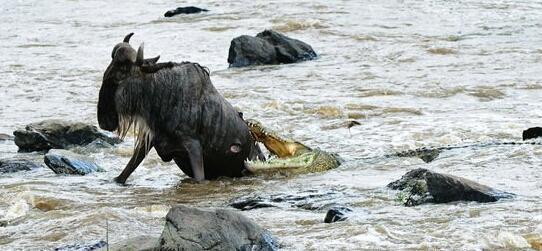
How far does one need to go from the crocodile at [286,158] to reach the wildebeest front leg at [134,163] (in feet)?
3.23

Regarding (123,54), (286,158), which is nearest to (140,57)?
(123,54)

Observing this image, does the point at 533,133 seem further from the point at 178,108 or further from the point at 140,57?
the point at 140,57

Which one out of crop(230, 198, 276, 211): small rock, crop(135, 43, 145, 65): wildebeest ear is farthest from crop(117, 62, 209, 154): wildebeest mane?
crop(230, 198, 276, 211): small rock

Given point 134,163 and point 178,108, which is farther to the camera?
point 134,163

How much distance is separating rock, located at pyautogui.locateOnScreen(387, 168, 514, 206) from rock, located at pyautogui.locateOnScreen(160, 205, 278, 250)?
6.59ft

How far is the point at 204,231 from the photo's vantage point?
6.21 metres

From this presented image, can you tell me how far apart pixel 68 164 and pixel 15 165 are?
0.53 metres

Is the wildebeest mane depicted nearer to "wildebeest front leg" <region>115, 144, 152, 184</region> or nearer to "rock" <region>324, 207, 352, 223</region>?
"wildebeest front leg" <region>115, 144, 152, 184</region>

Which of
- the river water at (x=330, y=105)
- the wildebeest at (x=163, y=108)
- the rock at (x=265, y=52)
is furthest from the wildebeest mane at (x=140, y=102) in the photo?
the rock at (x=265, y=52)

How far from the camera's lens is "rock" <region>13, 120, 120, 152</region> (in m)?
12.1

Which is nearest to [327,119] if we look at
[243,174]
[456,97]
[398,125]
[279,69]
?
[398,125]

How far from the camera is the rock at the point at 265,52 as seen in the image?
20.0 metres

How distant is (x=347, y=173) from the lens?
10.2 metres

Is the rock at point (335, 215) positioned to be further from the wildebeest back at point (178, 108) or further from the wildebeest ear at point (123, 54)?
the wildebeest ear at point (123, 54)
